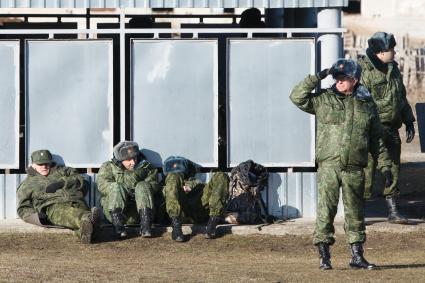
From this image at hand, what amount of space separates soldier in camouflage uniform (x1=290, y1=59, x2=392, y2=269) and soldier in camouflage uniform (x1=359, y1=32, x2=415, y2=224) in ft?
8.95

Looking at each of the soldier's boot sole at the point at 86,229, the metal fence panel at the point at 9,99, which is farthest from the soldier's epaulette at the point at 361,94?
the metal fence panel at the point at 9,99

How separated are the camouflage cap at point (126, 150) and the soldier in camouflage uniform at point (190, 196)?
1.39 ft

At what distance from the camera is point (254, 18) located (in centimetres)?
1700

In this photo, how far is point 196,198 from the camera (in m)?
14.7

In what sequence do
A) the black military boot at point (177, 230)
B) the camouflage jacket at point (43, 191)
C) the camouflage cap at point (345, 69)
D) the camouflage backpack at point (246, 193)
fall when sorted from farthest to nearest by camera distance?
the camouflage backpack at point (246, 193) → the camouflage jacket at point (43, 191) → the black military boot at point (177, 230) → the camouflage cap at point (345, 69)

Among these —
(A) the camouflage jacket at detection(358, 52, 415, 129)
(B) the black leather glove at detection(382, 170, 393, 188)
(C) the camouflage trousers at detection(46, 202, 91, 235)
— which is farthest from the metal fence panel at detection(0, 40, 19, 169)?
(B) the black leather glove at detection(382, 170, 393, 188)

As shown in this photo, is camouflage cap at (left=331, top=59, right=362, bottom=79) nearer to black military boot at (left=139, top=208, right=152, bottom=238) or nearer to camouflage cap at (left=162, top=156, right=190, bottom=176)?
black military boot at (left=139, top=208, right=152, bottom=238)

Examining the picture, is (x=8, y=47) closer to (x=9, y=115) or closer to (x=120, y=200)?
(x=9, y=115)

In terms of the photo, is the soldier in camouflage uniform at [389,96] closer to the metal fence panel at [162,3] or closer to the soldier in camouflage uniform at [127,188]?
the metal fence panel at [162,3]

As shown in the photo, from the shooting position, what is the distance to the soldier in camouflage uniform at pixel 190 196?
1424cm

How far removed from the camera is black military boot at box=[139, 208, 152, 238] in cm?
1416

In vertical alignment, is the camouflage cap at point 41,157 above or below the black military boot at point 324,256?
above

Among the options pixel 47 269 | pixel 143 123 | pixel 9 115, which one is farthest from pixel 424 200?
pixel 47 269

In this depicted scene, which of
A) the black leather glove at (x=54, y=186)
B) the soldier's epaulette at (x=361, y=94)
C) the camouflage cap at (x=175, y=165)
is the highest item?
the soldier's epaulette at (x=361, y=94)
